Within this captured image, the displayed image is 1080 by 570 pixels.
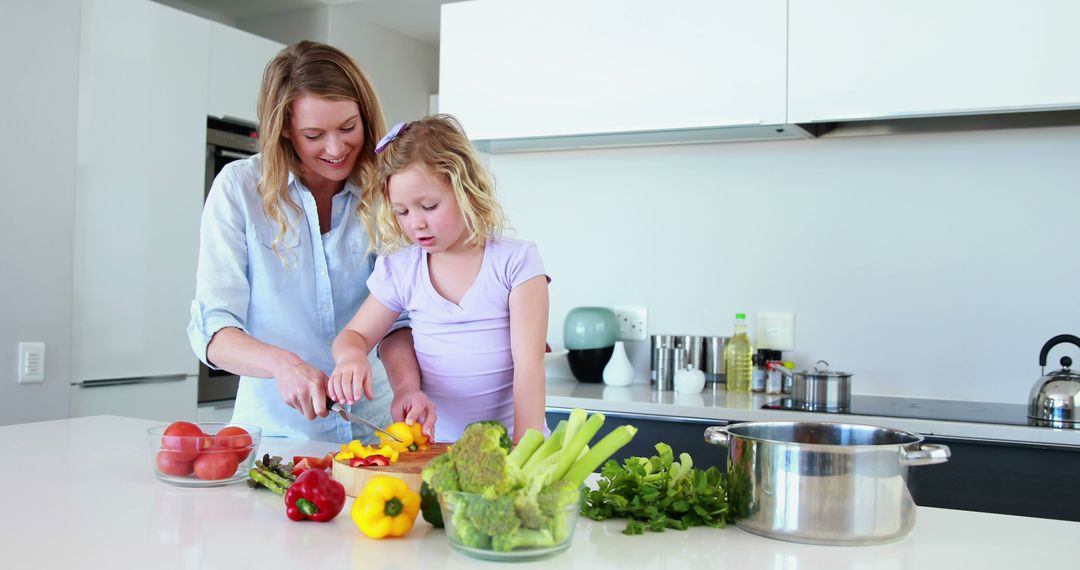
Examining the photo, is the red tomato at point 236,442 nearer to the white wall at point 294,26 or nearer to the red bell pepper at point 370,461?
the red bell pepper at point 370,461

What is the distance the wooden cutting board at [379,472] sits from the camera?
1275 mm

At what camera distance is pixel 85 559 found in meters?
1.04

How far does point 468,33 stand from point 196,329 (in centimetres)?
159

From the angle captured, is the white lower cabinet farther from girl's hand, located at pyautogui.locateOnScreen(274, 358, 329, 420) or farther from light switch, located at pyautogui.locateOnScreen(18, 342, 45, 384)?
girl's hand, located at pyautogui.locateOnScreen(274, 358, 329, 420)

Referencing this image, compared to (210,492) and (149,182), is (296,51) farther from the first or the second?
(149,182)

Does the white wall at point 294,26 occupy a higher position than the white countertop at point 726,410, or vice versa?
the white wall at point 294,26

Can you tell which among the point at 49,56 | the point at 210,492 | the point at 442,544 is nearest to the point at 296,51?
the point at 210,492

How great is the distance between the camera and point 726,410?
8.32 ft

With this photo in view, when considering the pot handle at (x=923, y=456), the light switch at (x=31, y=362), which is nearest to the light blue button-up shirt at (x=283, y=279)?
the pot handle at (x=923, y=456)

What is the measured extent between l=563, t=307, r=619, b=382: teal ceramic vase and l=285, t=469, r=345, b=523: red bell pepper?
1.95 m

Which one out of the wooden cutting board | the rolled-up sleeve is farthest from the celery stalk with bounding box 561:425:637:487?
the rolled-up sleeve

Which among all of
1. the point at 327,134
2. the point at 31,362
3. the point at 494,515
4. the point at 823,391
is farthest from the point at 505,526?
the point at 31,362

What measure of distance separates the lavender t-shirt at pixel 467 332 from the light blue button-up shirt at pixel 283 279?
13 cm

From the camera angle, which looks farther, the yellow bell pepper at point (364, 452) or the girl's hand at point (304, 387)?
the girl's hand at point (304, 387)
